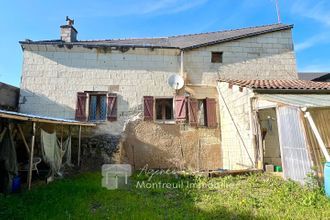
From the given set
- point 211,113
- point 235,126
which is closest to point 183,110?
point 211,113

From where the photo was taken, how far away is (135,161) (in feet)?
30.8

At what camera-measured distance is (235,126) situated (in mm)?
8625

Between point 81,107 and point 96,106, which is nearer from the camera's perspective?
point 81,107

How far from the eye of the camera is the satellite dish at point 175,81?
994cm

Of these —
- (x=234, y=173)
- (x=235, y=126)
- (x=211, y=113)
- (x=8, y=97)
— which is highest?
(x=8, y=97)

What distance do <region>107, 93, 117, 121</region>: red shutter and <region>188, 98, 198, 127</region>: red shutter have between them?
10.1 ft

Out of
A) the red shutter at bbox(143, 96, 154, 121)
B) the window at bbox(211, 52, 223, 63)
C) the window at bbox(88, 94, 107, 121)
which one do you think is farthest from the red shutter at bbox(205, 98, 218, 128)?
the window at bbox(88, 94, 107, 121)

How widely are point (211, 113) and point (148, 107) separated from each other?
8.74 feet

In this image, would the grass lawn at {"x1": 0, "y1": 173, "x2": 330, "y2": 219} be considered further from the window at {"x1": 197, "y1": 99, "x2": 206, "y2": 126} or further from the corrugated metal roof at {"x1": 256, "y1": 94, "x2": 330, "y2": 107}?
the window at {"x1": 197, "y1": 99, "x2": 206, "y2": 126}

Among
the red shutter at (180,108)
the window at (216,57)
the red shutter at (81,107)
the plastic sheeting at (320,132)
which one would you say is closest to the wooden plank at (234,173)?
the plastic sheeting at (320,132)

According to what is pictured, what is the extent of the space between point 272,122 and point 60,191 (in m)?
7.85

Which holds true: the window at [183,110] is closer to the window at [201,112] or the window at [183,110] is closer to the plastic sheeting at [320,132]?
the window at [201,112]

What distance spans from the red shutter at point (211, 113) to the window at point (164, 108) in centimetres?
154

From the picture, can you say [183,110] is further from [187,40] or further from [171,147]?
[187,40]
